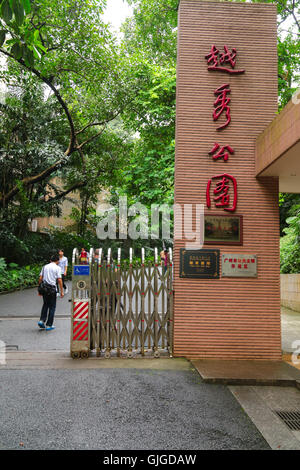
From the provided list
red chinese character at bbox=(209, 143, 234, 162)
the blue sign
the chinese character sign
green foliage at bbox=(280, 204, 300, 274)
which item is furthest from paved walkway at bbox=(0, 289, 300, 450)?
green foliage at bbox=(280, 204, 300, 274)

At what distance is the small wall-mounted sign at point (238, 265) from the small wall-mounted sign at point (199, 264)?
0.14 metres

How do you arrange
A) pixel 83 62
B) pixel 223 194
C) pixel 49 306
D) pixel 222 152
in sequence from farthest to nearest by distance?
1. pixel 83 62
2. pixel 49 306
3. pixel 222 152
4. pixel 223 194

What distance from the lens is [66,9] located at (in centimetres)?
1330

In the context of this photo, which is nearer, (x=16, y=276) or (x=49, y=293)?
(x=49, y=293)

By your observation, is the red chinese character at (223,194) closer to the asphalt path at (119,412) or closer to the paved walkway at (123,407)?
the paved walkway at (123,407)

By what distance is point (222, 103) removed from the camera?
698 cm

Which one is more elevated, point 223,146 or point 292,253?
point 223,146

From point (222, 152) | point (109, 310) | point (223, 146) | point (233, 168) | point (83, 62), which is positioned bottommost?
point (109, 310)

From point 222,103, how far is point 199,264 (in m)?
2.90

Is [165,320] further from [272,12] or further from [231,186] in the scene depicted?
[272,12]

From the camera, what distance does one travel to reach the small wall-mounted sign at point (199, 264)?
261 inches

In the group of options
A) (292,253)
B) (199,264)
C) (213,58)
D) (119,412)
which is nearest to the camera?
(119,412)

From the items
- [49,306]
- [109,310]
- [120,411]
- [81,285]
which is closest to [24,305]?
[49,306]

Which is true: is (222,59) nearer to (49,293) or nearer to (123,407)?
(123,407)
